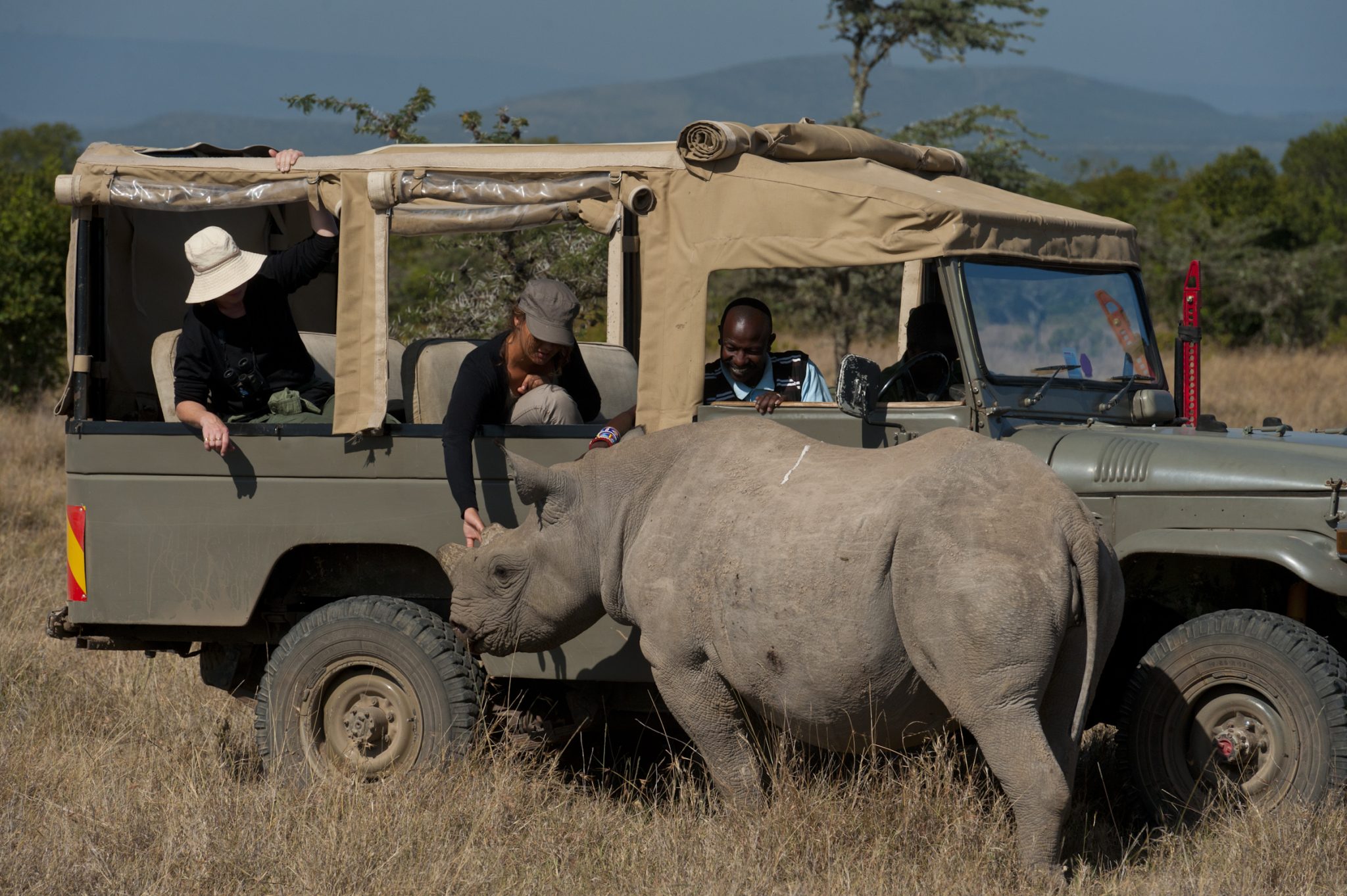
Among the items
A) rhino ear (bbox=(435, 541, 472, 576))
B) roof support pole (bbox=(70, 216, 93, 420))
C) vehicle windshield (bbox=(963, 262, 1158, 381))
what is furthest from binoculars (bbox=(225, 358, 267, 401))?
vehicle windshield (bbox=(963, 262, 1158, 381))

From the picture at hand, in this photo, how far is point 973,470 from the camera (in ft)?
14.5

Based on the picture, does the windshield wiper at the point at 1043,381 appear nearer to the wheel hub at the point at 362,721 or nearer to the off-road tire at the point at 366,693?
the off-road tire at the point at 366,693

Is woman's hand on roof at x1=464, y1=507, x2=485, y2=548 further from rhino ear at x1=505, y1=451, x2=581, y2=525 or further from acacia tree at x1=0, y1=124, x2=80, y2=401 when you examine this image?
acacia tree at x1=0, y1=124, x2=80, y2=401

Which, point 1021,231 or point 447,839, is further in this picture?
point 1021,231

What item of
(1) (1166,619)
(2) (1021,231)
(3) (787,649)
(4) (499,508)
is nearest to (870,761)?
(3) (787,649)

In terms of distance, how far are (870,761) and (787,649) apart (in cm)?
82

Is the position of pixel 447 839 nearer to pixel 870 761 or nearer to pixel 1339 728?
pixel 870 761

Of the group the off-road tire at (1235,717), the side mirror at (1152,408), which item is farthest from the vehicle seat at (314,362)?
the off-road tire at (1235,717)

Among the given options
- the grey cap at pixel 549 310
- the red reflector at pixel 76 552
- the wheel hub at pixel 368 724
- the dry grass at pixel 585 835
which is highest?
the grey cap at pixel 549 310

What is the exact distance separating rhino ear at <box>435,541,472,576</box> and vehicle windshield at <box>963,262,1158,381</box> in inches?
79.4

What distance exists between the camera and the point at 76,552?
230 inches

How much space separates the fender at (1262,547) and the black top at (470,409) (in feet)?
7.50

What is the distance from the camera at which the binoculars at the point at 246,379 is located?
6.03m

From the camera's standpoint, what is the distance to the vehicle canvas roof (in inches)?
207
